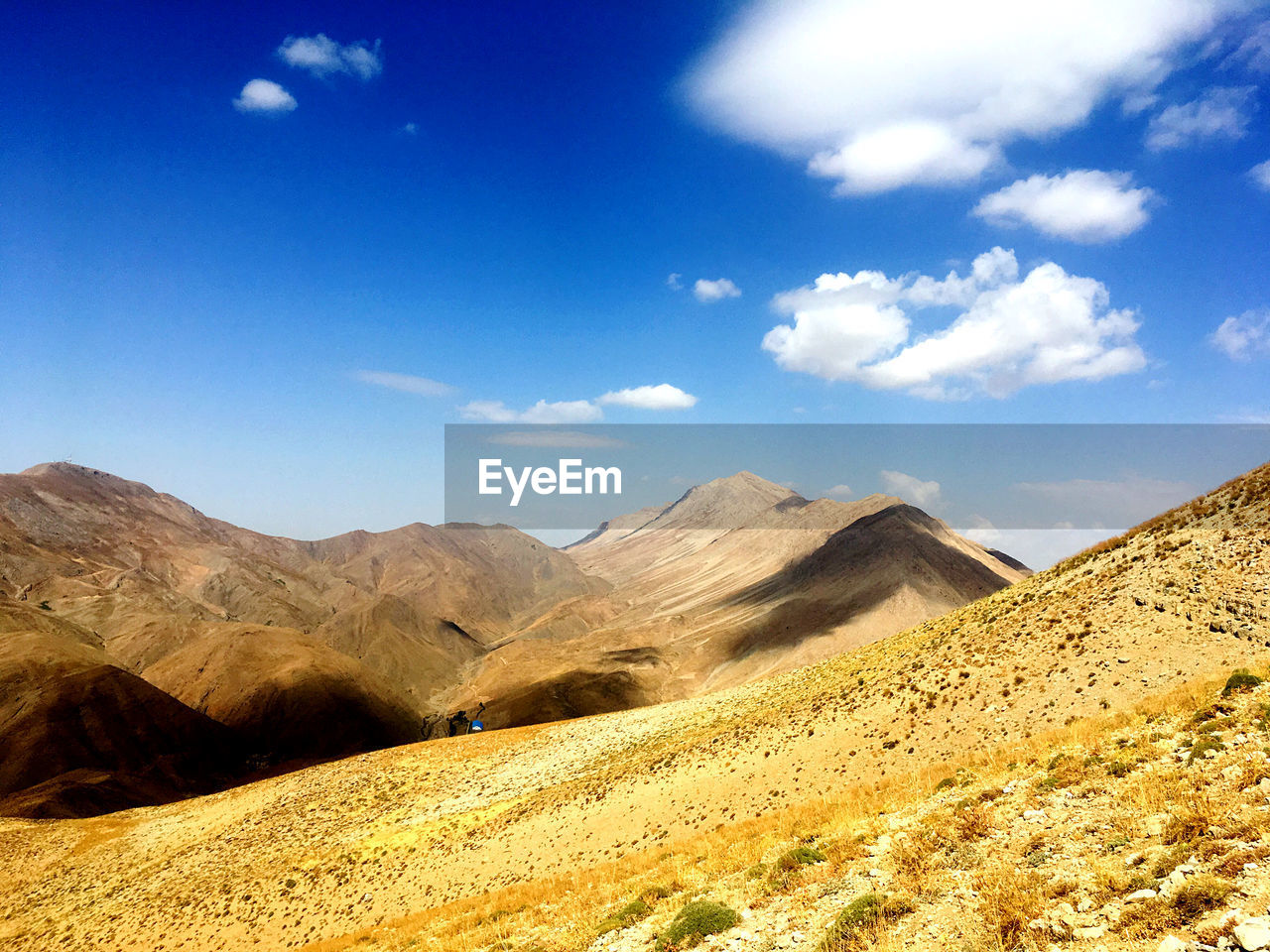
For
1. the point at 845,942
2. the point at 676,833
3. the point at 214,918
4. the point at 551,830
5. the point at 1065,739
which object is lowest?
the point at 214,918

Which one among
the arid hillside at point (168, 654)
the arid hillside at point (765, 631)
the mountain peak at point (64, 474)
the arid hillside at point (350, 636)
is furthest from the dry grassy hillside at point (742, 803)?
the mountain peak at point (64, 474)

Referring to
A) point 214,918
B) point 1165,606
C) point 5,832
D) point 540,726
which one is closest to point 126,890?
point 214,918

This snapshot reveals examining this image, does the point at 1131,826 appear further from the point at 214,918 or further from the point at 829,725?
the point at 214,918

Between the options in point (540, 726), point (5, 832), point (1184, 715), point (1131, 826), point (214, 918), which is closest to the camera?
point (1131, 826)

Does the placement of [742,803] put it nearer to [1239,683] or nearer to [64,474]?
[1239,683]

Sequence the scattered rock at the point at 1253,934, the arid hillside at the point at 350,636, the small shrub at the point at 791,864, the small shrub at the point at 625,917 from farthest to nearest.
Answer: the arid hillside at the point at 350,636, the small shrub at the point at 625,917, the small shrub at the point at 791,864, the scattered rock at the point at 1253,934

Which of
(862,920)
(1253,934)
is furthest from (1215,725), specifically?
(862,920)

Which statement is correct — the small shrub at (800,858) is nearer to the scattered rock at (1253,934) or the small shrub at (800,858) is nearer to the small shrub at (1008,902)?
the small shrub at (1008,902)
